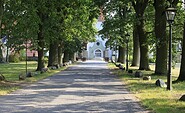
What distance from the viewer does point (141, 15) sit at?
33.3 m

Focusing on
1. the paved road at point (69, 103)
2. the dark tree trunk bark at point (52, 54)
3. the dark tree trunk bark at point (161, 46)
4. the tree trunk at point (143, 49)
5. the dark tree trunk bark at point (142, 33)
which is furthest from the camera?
the dark tree trunk bark at point (52, 54)

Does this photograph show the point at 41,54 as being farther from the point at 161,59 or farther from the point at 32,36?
the point at 161,59

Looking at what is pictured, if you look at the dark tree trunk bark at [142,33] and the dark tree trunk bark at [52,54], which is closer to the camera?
the dark tree trunk bark at [142,33]

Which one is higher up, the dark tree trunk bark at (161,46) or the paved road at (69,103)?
the dark tree trunk bark at (161,46)

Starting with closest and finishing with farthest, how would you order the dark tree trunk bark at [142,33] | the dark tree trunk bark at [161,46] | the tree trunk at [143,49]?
1. the dark tree trunk bark at [161,46]
2. the dark tree trunk bark at [142,33]
3. the tree trunk at [143,49]

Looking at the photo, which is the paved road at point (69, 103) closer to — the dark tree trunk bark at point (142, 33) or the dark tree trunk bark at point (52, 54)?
the dark tree trunk bark at point (142, 33)

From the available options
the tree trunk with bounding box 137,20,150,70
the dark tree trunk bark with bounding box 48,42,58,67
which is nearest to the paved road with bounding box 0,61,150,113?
the tree trunk with bounding box 137,20,150,70

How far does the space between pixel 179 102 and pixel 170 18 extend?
196 inches

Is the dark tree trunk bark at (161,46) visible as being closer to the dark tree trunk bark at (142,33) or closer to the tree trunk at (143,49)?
the dark tree trunk bark at (142,33)

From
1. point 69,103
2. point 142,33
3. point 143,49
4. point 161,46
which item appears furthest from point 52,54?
point 69,103

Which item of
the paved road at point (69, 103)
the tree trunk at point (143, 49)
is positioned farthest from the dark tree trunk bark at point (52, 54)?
the paved road at point (69, 103)

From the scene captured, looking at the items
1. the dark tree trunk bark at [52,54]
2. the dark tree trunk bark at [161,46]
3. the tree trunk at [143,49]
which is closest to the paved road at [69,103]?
the dark tree trunk bark at [161,46]

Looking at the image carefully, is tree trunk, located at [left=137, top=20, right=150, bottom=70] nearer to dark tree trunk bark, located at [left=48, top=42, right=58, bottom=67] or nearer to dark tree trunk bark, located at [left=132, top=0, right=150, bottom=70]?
dark tree trunk bark, located at [left=132, top=0, right=150, bottom=70]

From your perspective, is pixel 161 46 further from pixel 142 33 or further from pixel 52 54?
pixel 52 54
